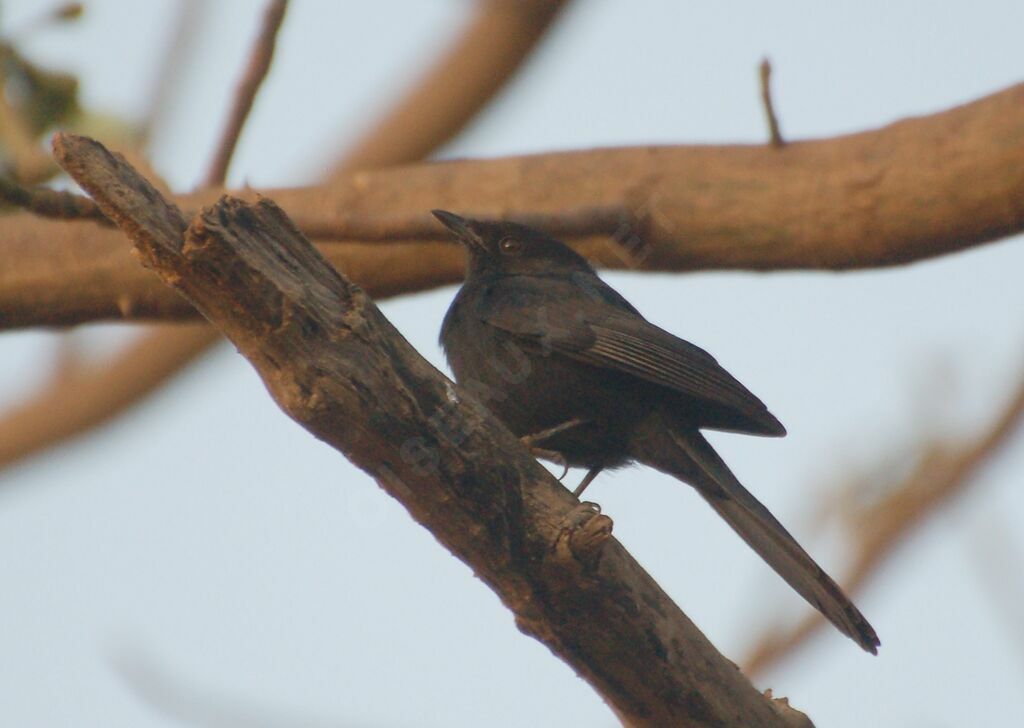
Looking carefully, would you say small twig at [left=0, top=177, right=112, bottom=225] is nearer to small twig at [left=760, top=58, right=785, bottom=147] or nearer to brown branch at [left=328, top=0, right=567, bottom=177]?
brown branch at [left=328, top=0, right=567, bottom=177]

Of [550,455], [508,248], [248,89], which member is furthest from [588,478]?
[248,89]

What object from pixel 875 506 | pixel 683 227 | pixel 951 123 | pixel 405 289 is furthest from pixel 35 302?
pixel 875 506

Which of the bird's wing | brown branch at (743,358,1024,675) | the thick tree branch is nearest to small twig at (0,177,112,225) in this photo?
the thick tree branch

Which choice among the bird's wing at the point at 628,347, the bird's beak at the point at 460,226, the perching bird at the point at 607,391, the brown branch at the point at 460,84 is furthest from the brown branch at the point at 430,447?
the brown branch at the point at 460,84

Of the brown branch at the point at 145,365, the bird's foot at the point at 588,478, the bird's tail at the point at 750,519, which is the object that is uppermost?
the brown branch at the point at 145,365

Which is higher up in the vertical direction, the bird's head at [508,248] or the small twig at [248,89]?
the small twig at [248,89]

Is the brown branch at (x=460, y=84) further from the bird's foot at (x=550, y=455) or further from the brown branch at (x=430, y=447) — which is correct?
the brown branch at (x=430, y=447)

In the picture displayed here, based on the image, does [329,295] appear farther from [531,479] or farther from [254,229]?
[531,479]
